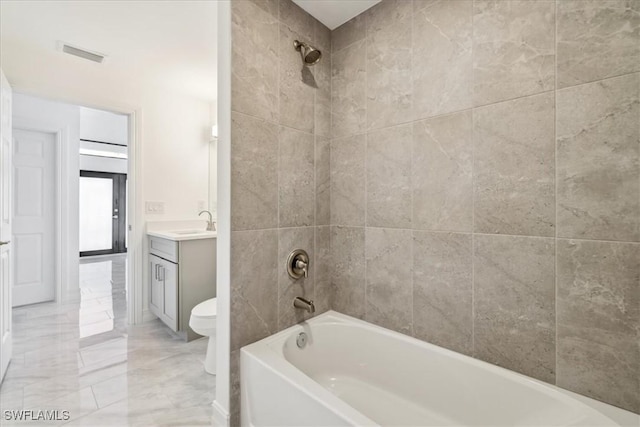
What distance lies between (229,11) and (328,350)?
1.83m

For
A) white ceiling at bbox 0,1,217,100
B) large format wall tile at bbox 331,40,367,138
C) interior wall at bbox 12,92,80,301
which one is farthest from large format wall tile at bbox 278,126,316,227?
interior wall at bbox 12,92,80,301

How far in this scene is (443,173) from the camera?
1.38 metres

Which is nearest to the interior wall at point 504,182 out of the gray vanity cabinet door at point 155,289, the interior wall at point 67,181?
the gray vanity cabinet door at point 155,289

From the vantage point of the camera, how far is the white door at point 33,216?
3.07 metres

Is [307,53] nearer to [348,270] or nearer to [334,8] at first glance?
[334,8]

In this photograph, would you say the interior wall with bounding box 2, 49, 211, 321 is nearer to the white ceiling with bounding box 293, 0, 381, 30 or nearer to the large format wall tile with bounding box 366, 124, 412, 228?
the white ceiling with bounding box 293, 0, 381, 30

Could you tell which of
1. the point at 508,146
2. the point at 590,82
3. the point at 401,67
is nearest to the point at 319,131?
the point at 401,67

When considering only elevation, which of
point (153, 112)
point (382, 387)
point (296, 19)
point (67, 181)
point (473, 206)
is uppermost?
point (296, 19)

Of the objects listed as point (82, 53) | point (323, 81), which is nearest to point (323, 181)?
point (323, 81)

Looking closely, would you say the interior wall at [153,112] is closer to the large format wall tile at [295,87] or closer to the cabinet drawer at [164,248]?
the cabinet drawer at [164,248]

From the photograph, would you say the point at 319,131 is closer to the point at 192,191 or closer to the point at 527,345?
the point at 527,345

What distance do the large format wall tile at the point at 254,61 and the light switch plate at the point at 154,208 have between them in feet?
6.50

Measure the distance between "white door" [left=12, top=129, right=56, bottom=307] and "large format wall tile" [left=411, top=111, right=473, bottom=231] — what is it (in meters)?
3.99

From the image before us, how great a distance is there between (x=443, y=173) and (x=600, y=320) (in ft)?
2.58
